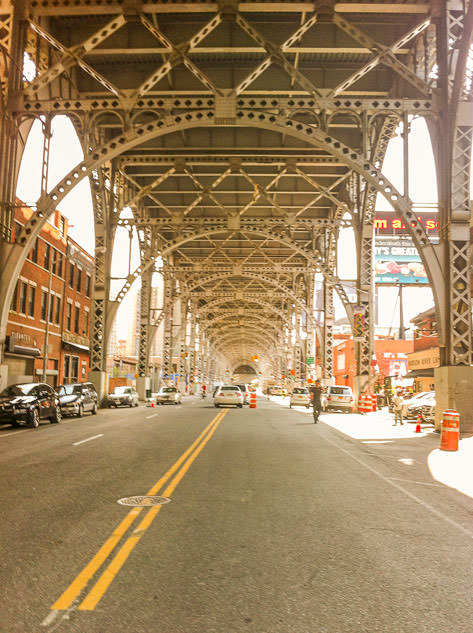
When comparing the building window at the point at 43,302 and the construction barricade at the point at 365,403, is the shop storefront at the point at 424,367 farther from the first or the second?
the building window at the point at 43,302

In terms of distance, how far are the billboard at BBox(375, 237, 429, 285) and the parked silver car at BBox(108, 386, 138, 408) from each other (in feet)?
133

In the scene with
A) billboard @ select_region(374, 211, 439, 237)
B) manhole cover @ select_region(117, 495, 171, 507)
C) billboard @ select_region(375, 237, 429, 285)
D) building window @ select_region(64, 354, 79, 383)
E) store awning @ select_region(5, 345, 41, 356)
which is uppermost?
billboard @ select_region(374, 211, 439, 237)

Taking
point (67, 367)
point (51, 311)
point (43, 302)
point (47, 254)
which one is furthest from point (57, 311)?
point (67, 367)

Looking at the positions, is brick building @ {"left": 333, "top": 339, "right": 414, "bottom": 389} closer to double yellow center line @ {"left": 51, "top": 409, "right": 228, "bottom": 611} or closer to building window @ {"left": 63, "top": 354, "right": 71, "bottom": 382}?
building window @ {"left": 63, "top": 354, "right": 71, "bottom": 382}

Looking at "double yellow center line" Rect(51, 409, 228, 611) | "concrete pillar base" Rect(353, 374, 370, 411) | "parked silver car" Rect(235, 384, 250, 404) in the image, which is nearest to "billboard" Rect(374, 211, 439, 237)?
"parked silver car" Rect(235, 384, 250, 404)

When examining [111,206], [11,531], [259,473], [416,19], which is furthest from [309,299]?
[11,531]

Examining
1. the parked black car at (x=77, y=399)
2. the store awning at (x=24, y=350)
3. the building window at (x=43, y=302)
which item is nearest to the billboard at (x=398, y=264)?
the building window at (x=43, y=302)

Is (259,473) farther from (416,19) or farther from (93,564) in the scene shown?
(416,19)

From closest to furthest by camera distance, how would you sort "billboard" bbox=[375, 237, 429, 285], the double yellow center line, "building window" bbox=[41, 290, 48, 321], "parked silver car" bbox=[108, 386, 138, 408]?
the double yellow center line → "parked silver car" bbox=[108, 386, 138, 408] → "building window" bbox=[41, 290, 48, 321] → "billboard" bbox=[375, 237, 429, 285]

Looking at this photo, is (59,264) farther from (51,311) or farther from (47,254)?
(51,311)

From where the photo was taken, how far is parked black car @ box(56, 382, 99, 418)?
25.5m

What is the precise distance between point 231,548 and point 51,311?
36.8 meters

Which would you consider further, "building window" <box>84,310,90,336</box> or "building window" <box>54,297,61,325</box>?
"building window" <box>84,310,90,336</box>

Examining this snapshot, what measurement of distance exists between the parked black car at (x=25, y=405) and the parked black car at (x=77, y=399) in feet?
11.0
